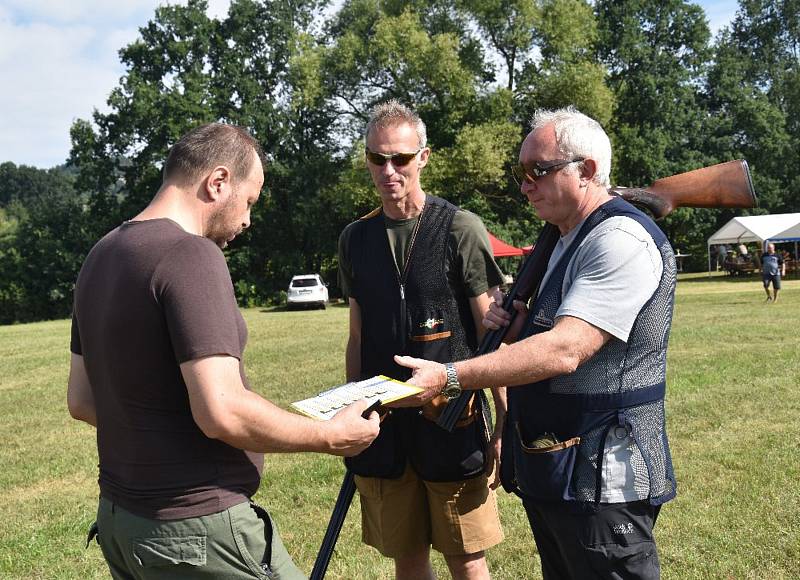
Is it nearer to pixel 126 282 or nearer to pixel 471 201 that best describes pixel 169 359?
pixel 126 282

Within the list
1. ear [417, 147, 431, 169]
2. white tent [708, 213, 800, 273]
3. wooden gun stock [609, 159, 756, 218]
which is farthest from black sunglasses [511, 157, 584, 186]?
white tent [708, 213, 800, 273]

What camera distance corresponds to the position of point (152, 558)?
2.19m

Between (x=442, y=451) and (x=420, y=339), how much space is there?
1.71 feet

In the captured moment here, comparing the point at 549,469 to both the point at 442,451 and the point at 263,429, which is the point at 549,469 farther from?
the point at 263,429

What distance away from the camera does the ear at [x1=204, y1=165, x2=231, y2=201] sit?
7.53 feet

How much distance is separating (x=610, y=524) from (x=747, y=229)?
123 ft

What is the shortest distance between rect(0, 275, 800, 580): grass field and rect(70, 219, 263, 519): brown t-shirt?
2.69 m

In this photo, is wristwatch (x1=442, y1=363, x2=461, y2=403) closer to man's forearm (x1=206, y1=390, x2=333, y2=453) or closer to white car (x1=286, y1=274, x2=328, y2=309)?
man's forearm (x1=206, y1=390, x2=333, y2=453)

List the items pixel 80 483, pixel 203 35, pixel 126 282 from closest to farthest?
pixel 126 282, pixel 80 483, pixel 203 35

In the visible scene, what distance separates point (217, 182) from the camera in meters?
2.31

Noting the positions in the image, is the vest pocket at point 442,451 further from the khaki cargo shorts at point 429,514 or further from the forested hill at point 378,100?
the forested hill at point 378,100

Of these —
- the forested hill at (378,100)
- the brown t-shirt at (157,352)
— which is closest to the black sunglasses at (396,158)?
the brown t-shirt at (157,352)

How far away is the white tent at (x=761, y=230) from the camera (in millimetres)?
34750

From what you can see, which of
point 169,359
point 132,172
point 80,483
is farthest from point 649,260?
point 132,172
